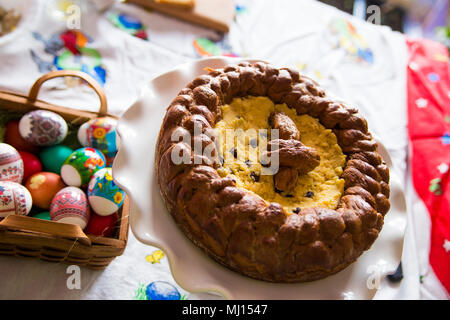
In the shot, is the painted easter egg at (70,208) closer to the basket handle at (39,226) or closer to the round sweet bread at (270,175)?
the basket handle at (39,226)

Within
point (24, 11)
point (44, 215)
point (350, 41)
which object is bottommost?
point (44, 215)

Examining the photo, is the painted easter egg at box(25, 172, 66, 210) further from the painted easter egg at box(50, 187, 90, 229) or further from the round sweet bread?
the round sweet bread

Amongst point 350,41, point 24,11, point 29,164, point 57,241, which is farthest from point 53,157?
point 350,41

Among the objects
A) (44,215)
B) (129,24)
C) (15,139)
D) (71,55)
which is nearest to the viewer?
(44,215)

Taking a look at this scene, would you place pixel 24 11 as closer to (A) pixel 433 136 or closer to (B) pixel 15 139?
(B) pixel 15 139

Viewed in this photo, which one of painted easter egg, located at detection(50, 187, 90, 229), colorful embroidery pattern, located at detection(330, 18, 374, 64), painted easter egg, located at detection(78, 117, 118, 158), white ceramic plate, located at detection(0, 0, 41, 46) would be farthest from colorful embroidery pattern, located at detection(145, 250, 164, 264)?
colorful embroidery pattern, located at detection(330, 18, 374, 64)
